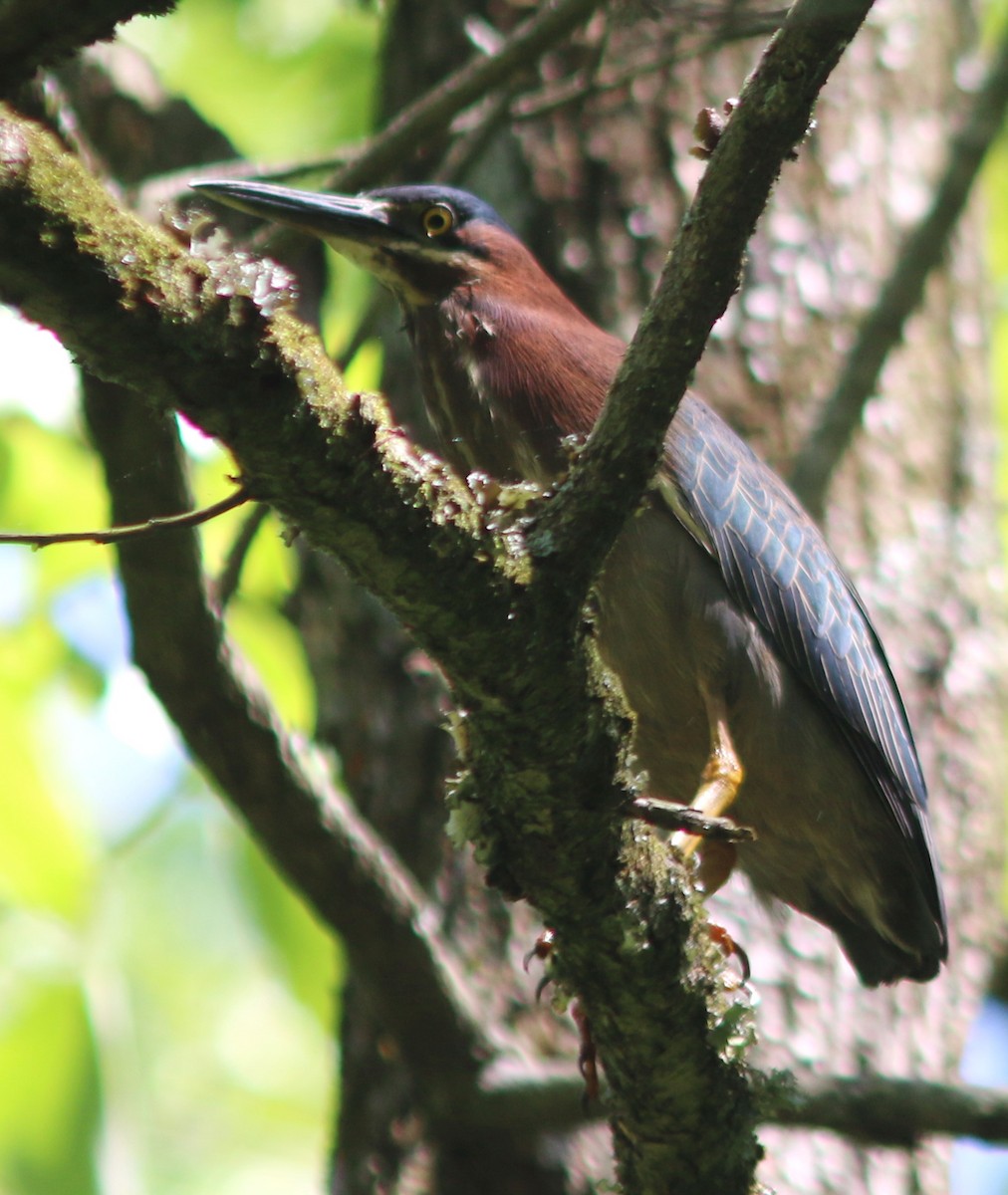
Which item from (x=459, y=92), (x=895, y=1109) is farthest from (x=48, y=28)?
(x=895, y=1109)

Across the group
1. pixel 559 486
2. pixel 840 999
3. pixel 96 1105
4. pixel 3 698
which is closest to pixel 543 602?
pixel 559 486

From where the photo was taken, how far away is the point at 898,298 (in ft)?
14.9

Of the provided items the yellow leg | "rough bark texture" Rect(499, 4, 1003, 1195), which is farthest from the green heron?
"rough bark texture" Rect(499, 4, 1003, 1195)

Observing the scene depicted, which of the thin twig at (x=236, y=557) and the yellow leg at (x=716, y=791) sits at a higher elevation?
the thin twig at (x=236, y=557)

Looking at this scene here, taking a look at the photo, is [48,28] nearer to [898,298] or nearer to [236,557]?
[236,557]

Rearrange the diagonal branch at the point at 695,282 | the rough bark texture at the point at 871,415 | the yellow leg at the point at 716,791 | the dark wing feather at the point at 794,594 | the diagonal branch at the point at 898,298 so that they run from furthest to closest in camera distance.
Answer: the diagonal branch at the point at 898,298, the rough bark texture at the point at 871,415, the dark wing feather at the point at 794,594, the yellow leg at the point at 716,791, the diagonal branch at the point at 695,282

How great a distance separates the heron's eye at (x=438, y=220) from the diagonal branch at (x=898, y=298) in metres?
1.36

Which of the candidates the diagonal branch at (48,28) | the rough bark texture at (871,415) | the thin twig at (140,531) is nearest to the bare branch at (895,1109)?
the rough bark texture at (871,415)

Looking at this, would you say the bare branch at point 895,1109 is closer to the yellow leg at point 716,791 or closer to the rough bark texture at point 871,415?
the yellow leg at point 716,791

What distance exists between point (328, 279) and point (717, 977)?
3.41 m

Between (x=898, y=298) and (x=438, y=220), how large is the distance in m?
1.64

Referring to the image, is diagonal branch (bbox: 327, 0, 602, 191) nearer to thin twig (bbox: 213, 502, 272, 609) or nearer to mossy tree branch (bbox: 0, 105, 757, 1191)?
thin twig (bbox: 213, 502, 272, 609)

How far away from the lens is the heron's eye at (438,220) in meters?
3.93

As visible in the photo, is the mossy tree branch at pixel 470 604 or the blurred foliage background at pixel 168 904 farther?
the blurred foliage background at pixel 168 904
